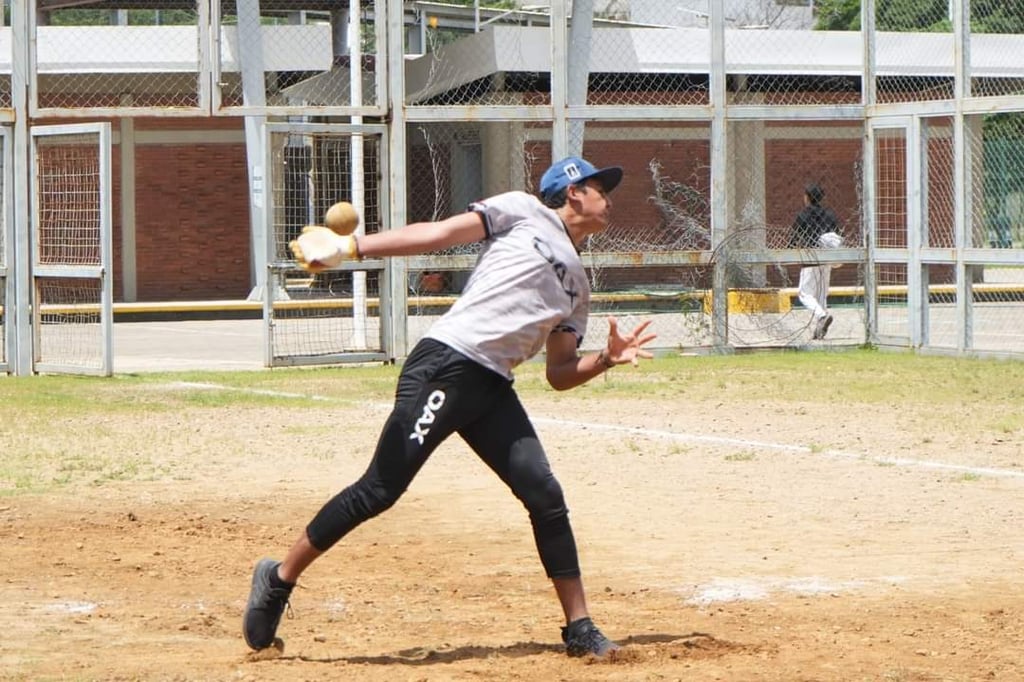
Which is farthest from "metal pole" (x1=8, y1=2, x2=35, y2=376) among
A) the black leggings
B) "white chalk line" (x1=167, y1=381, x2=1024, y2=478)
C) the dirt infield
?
the black leggings

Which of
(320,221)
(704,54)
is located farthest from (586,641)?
(704,54)

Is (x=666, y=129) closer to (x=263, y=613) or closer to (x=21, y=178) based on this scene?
(x=21, y=178)

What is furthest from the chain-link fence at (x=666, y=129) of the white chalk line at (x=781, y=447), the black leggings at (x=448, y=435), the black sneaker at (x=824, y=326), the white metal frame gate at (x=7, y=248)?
the black leggings at (x=448, y=435)

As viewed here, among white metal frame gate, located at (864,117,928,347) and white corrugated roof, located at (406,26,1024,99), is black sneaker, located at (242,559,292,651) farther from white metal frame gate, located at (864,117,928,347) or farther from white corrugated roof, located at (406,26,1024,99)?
white corrugated roof, located at (406,26,1024,99)

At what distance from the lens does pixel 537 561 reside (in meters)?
8.07

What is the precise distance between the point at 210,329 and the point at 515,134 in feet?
19.3

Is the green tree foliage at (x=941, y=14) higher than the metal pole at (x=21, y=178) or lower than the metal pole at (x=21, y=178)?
higher

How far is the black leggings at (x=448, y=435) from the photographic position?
609 cm

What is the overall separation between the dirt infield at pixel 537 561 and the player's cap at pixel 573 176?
1.65 meters

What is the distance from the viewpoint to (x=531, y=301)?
6148mm

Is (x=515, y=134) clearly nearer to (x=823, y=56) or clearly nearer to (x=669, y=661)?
(x=823, y=56)

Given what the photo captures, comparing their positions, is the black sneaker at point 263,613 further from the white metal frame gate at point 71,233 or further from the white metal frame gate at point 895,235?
the white metal frame gate at point 895,235

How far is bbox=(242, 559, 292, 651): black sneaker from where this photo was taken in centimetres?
618

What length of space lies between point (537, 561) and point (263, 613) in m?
2.13
